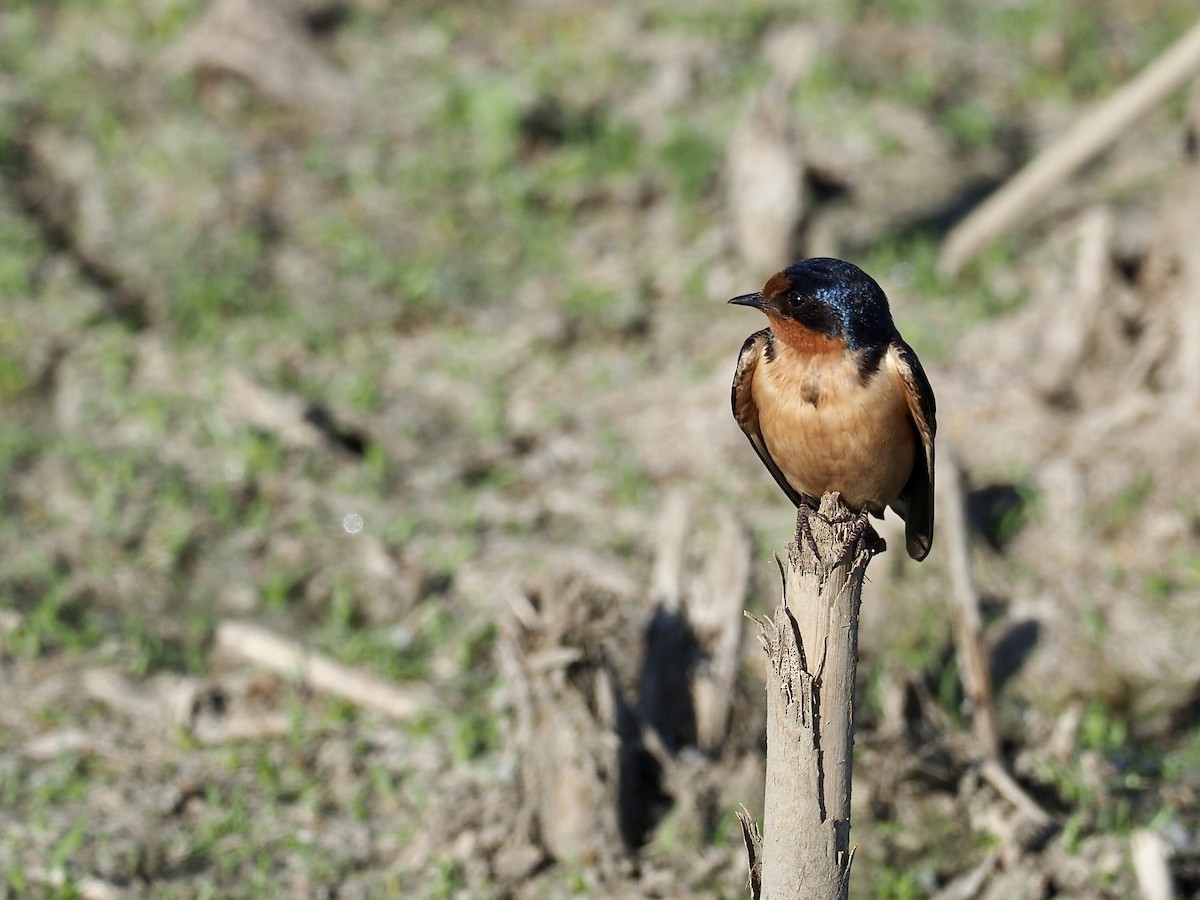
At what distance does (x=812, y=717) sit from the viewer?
3.38 meters

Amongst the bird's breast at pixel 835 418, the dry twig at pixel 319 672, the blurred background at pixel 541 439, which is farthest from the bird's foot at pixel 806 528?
the dry twig at pixel 319 672

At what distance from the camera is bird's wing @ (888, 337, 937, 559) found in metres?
3.99

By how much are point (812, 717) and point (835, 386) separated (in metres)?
0.96

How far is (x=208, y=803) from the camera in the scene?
5199mm

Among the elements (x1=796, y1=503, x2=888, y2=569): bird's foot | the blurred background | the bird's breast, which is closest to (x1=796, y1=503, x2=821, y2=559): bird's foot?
(x1=796, y1=503, x2=888, y2=569): bird's foot

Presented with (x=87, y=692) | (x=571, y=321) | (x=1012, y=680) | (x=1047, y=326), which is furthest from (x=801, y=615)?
(x=571, y=321)

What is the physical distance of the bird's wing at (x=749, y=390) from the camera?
4.17 m

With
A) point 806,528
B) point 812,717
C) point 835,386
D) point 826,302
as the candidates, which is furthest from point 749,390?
point 812,717

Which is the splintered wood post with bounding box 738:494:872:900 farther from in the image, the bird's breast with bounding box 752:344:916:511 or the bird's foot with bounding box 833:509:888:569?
the bird's breast with bounding box 752:344:916:511

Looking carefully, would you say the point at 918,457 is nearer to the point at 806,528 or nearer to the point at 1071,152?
the point at 806,528

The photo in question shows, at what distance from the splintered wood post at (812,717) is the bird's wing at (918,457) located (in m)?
0.58

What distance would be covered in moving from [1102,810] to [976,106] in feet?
18.5

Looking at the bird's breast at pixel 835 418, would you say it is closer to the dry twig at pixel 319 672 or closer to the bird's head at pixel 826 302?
the bird's head at pixel 826 302

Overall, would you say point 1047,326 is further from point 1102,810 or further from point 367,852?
point 367,852
